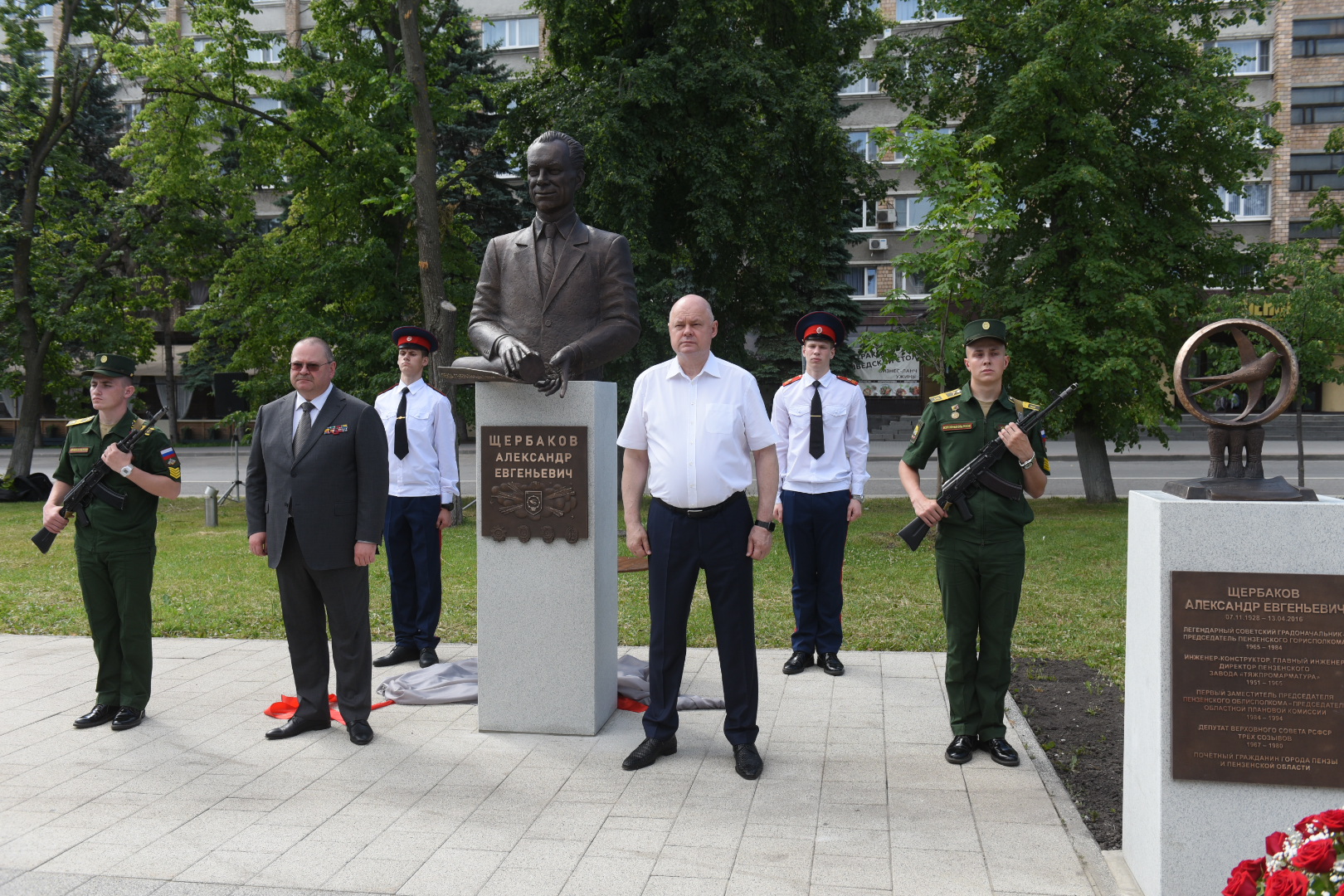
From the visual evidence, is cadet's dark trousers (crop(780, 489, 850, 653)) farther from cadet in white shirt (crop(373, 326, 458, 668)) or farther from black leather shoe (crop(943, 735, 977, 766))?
cadet in white shirt (crop(373, 326, 458, 668))

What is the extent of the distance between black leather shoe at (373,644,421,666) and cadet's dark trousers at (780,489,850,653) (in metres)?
2.87

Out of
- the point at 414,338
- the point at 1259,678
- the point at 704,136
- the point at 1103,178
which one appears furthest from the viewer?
the point at 704,136

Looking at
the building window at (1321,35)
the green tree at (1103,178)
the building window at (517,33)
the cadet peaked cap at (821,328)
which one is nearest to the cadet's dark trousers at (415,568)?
the cadet peaked cap at (821,328)

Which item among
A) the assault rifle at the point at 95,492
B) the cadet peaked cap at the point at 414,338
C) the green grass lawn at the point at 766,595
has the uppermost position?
the cadet peaked cap at the point at 414,338

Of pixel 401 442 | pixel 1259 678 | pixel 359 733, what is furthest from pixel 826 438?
pixel 1259 678

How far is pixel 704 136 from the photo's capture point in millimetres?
18375

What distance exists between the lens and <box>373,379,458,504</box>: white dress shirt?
7.93 m

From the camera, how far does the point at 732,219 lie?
62.3 feet

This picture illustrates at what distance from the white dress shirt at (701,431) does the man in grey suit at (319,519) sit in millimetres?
1597

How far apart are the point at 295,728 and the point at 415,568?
2170mm

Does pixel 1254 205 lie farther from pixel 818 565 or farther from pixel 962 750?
pixel 962 750

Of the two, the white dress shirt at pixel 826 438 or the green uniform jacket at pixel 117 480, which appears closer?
the green uniform jacket at pixel 117 480

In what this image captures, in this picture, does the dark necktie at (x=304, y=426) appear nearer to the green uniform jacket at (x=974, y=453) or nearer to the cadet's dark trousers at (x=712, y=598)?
the cadet's dark trousers at (x=712, y=598)

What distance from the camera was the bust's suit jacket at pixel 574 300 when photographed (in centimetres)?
592
